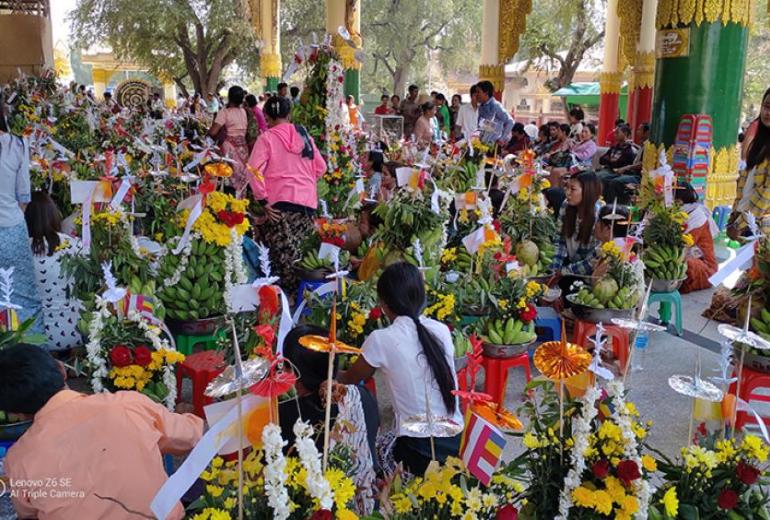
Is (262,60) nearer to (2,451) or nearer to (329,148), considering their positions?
(329,148)

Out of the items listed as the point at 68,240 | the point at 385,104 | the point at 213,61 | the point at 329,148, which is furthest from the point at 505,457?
the point at 213,61

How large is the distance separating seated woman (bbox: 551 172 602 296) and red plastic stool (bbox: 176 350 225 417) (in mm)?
2410

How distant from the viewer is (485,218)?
4.13m

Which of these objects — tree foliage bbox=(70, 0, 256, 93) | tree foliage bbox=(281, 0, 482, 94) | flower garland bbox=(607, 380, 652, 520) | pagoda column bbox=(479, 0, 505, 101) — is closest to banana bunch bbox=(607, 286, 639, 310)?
flower garland bbox=(607, 380, 652, 520)

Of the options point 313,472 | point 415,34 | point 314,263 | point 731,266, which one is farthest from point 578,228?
point 415,34

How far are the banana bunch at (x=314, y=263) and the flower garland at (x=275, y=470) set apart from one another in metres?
3.36

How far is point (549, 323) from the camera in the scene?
14.9 ft

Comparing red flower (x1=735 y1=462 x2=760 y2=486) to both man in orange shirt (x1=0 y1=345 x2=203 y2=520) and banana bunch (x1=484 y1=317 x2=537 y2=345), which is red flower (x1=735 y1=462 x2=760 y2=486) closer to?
man in orange shirt (x1=0 y1=345 x2=203 y2=520)

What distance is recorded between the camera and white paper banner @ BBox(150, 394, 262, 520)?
148 centimetres

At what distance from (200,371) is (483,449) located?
190cm

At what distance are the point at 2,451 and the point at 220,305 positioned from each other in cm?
139

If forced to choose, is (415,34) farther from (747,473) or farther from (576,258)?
(747,473)

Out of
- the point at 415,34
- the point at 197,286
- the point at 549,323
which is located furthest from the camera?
the point at 415,34

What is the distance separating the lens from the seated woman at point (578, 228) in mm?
4742
